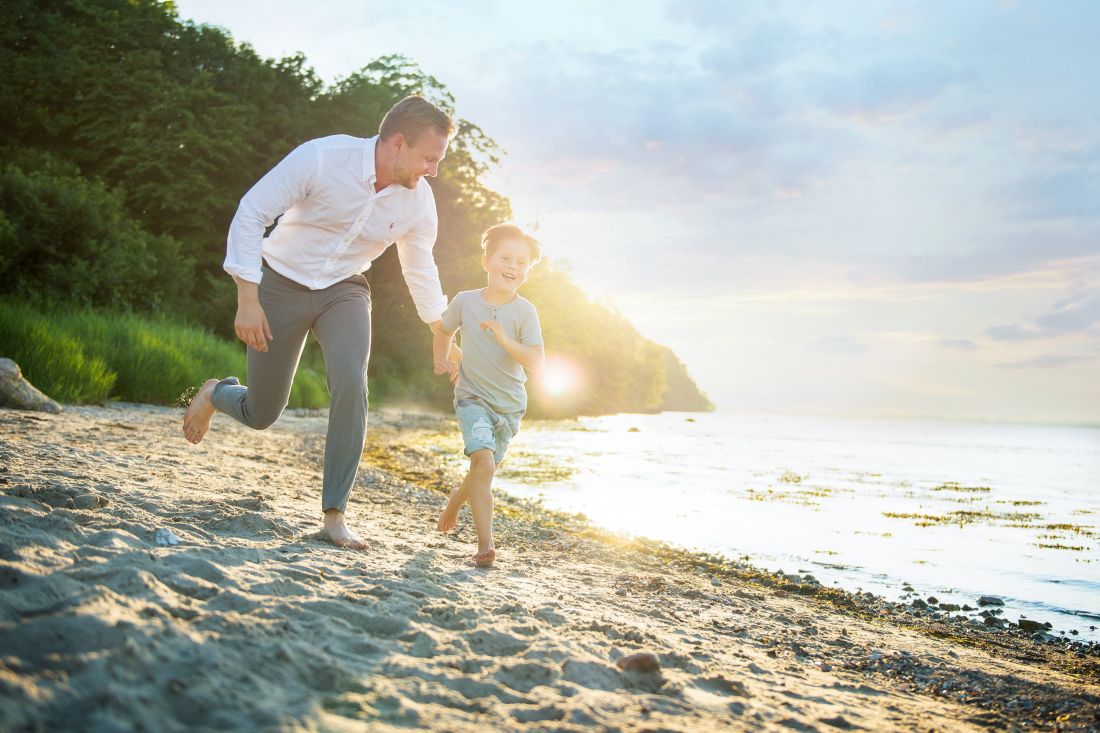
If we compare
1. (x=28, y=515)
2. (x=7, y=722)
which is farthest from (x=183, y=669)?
(x=28, y=515)

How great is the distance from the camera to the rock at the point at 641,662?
9.36 feet

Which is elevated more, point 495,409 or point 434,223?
point 434,223

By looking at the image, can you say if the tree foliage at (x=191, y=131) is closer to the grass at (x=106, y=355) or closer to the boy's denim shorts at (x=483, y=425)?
the grass at (x=106, y=355)

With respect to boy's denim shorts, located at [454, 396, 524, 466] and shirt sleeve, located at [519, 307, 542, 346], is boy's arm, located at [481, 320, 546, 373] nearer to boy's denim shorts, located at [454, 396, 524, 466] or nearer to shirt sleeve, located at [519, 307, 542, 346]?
shirt sleeve, located at [519, 307, 542, 346]

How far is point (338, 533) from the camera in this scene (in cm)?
443

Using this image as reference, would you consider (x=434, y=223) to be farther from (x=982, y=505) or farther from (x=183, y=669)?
(x=982, y=505)

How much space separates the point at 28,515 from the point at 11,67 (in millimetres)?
31717

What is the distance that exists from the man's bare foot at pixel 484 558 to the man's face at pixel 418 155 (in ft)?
7.16

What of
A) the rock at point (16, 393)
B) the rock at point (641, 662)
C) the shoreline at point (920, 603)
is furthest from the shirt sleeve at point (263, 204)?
the rock at point (16, 393)

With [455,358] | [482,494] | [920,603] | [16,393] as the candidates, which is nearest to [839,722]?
[482,494]

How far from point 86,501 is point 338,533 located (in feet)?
4.16

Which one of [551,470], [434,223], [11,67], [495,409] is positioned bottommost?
[551,470]

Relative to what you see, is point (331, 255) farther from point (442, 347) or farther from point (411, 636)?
point (411, 636)

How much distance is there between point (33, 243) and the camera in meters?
Result: 17.0
